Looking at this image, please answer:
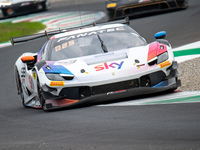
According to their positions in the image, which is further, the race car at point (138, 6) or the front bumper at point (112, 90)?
the race car at point (138, 6)

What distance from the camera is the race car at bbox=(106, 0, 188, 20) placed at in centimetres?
1545

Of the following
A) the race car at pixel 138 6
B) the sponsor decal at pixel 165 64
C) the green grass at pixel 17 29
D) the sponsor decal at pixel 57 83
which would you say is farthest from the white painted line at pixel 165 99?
the green grass at pixel 17 29

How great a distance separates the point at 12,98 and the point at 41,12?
15045mm

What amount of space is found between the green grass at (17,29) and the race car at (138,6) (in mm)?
3496

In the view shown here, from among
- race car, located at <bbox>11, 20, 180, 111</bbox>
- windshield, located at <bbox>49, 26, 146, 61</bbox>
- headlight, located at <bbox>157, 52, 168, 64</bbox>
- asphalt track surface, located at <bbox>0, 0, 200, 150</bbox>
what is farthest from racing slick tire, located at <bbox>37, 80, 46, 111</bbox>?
headlight, located at <bbox>157, 52, 168, 64</bbox>

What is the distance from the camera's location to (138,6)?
15.5m

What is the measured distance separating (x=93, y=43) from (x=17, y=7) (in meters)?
15.7

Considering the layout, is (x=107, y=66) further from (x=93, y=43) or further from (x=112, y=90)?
(x=93, y=43)

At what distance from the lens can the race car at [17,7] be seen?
22078 mm

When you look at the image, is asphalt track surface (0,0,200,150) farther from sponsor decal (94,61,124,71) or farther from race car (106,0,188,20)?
race car (106,0,188,20)

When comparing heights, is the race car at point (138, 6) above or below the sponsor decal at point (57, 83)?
below

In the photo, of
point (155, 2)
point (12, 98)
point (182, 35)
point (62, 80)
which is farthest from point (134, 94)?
point (155, 2)

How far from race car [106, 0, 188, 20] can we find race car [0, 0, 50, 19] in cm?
740

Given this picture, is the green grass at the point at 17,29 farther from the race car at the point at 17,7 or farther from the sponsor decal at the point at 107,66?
the sponsor decal at the point at 107,66
